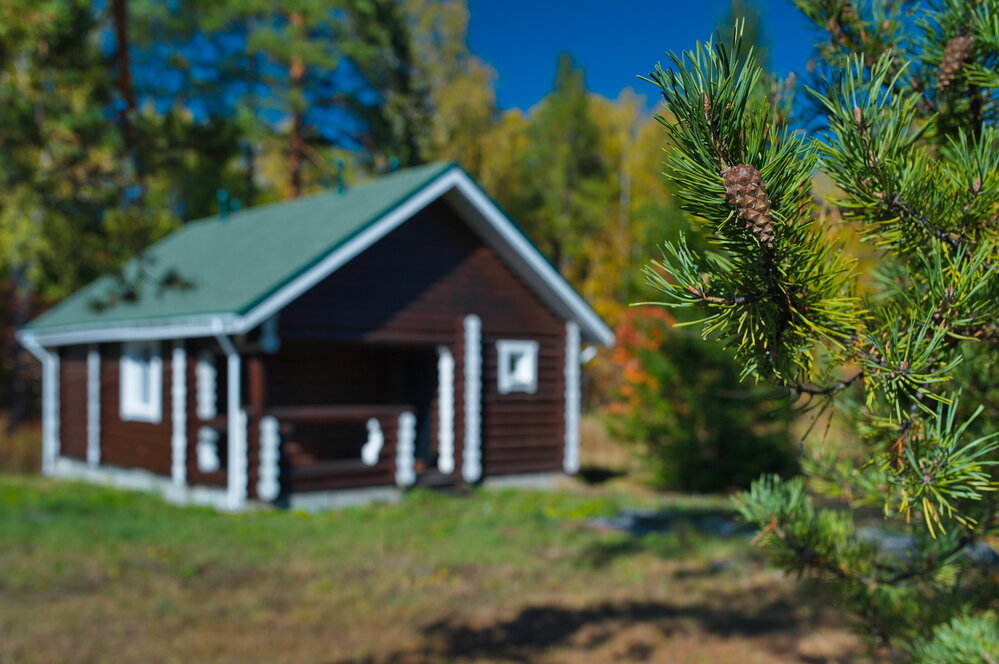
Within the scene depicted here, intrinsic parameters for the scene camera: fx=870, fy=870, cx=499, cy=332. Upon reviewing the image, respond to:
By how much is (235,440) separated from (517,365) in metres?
5.72

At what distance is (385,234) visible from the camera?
13906 mm

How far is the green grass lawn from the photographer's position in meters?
6.05

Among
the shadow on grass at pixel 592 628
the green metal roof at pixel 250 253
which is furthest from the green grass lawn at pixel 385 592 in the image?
the green metal roof at pixel 250 253

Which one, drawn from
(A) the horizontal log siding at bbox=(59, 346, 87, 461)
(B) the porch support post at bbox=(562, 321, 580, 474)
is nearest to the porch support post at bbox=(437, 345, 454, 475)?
(B) the porch support post at bbox=(562, 321, 580, 474)

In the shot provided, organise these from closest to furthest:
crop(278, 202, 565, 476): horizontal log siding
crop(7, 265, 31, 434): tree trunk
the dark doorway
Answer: crop(278, 202, 565, 476): horizontal log siding, the dark doorway, crop(7, 265, 31, 434): tree trunk

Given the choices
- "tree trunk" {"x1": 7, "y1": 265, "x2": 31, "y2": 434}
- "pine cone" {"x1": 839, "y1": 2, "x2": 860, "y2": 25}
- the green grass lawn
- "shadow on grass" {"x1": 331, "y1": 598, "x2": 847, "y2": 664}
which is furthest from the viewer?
"tree trunk" {"x1": 7, "y1": 265, "x2": 31, "y2": 434}

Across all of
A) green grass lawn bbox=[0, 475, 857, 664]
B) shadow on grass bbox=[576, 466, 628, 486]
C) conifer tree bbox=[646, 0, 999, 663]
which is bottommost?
shadow on grass bbox=[576, 466, 628, 486]

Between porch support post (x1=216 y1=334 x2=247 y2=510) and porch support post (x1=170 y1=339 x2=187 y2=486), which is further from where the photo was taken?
porch support post (x1=170 y1=339 x2=187 y2=486)

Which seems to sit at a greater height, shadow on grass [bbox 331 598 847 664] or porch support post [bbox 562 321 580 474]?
porch support post [bbox 562 321 580 474]

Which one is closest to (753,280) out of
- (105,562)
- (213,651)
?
(213,651)

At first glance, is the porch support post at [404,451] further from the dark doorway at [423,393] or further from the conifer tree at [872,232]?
the conifer tree at [872,232]

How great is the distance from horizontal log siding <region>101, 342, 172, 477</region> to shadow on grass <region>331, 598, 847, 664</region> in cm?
921

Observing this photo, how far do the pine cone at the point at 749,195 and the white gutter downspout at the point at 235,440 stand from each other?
1147 centimetres

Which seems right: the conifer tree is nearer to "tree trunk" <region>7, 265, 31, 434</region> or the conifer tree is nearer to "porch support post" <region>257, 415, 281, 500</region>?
"porch support post" <region>257, 415, 281, 500</region>
